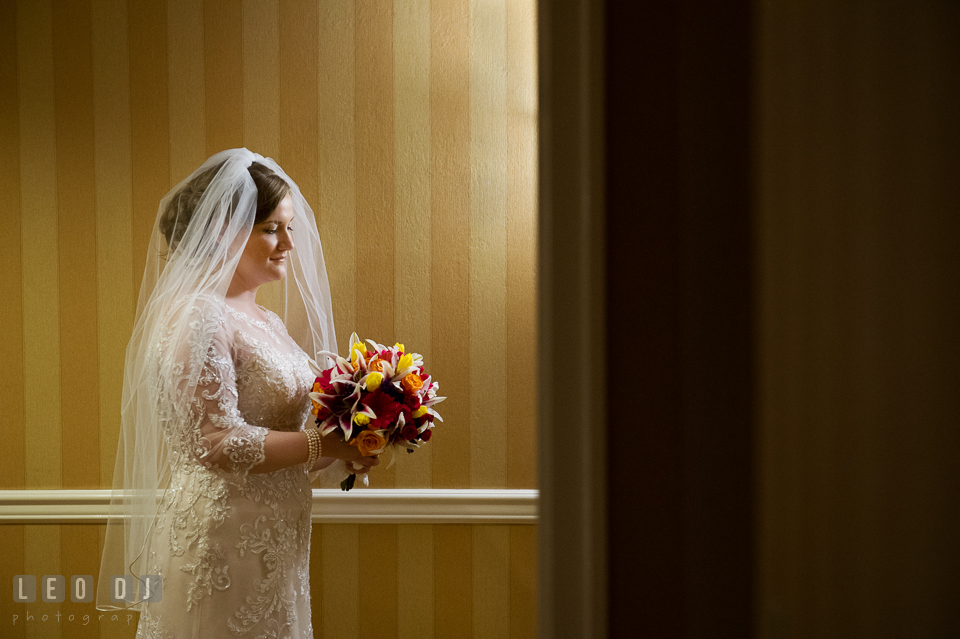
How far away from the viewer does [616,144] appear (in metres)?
0.35

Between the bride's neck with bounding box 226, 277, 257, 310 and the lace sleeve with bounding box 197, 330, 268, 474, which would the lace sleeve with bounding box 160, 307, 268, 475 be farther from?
the bride's neck with bounding box 226, 277, 257, 310

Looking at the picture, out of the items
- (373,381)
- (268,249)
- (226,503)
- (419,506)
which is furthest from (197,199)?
(419,506)

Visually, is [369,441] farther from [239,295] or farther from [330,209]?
[330,209]

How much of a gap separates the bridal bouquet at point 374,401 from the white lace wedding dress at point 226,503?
0.49ft

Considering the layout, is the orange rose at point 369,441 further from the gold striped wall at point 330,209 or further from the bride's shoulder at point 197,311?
the gold striped wall at point 330,209

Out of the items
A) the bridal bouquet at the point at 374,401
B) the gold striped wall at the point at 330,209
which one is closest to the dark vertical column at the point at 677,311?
the bridal bouquet at the point at 374,401

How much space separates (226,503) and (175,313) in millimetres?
535

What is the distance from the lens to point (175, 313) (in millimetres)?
1479

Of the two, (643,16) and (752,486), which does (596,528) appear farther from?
(643,16)

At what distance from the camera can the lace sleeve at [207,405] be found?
1.40 m

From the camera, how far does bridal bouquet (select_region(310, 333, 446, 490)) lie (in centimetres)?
148

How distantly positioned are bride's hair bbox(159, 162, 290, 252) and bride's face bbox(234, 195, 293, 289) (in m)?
0.03

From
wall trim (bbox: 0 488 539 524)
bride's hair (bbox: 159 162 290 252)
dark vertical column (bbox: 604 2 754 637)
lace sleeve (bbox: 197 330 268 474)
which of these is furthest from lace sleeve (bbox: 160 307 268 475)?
dark vertical column (bbox: 604 2 754 637)

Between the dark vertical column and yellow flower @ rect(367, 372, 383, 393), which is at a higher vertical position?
the dark vertical column
